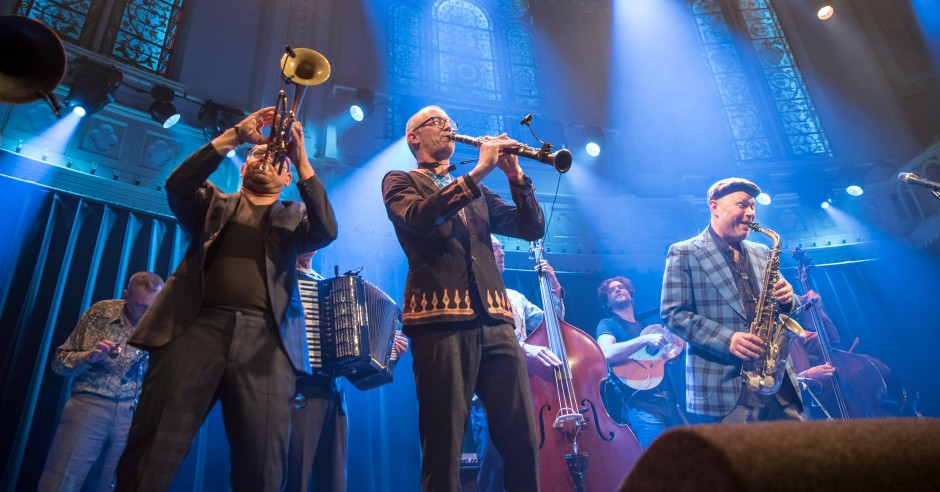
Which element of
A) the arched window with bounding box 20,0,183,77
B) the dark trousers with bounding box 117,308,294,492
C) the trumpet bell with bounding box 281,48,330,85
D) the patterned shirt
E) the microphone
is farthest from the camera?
the arched window with bounding box 20,0,183,77

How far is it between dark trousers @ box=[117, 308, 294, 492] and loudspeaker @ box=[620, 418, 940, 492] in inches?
70.8

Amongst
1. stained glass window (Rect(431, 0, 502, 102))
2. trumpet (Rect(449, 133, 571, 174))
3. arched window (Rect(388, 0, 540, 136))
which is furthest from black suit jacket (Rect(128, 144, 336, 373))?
stained glass window (Rect(431, 0, 502, 102))

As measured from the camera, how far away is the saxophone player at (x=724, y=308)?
2969 mm

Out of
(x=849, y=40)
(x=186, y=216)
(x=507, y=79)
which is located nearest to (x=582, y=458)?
(x=186, y=216)

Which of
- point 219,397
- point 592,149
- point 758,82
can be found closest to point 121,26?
point 592,149

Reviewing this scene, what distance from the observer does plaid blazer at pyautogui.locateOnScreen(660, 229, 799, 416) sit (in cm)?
303

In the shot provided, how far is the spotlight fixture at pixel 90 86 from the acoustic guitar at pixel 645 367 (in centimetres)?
644

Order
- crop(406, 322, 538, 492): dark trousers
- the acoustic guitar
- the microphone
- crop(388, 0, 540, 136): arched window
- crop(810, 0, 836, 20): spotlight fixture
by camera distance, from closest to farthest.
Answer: crop(406, 322, 538, 492): dark trousers, the microphone, the acoustic guitar, crop(388, 0, 540, 136): arched window, crop(810, 0, 836, 20): spotlight fixture

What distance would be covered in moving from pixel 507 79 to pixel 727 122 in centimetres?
444

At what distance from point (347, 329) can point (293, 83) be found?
4.70ft

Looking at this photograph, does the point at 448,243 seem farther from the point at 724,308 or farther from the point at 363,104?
the point at 363,104

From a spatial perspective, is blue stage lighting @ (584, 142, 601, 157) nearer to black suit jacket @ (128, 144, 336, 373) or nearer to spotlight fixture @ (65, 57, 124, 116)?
spotlight fixture @ (65, 57, 124, 116)

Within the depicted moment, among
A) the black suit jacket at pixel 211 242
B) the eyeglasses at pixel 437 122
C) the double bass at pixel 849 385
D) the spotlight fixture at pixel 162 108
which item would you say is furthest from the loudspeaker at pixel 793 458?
the spotlight fixture at pixel 162 108

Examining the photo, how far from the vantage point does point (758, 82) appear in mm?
11070
